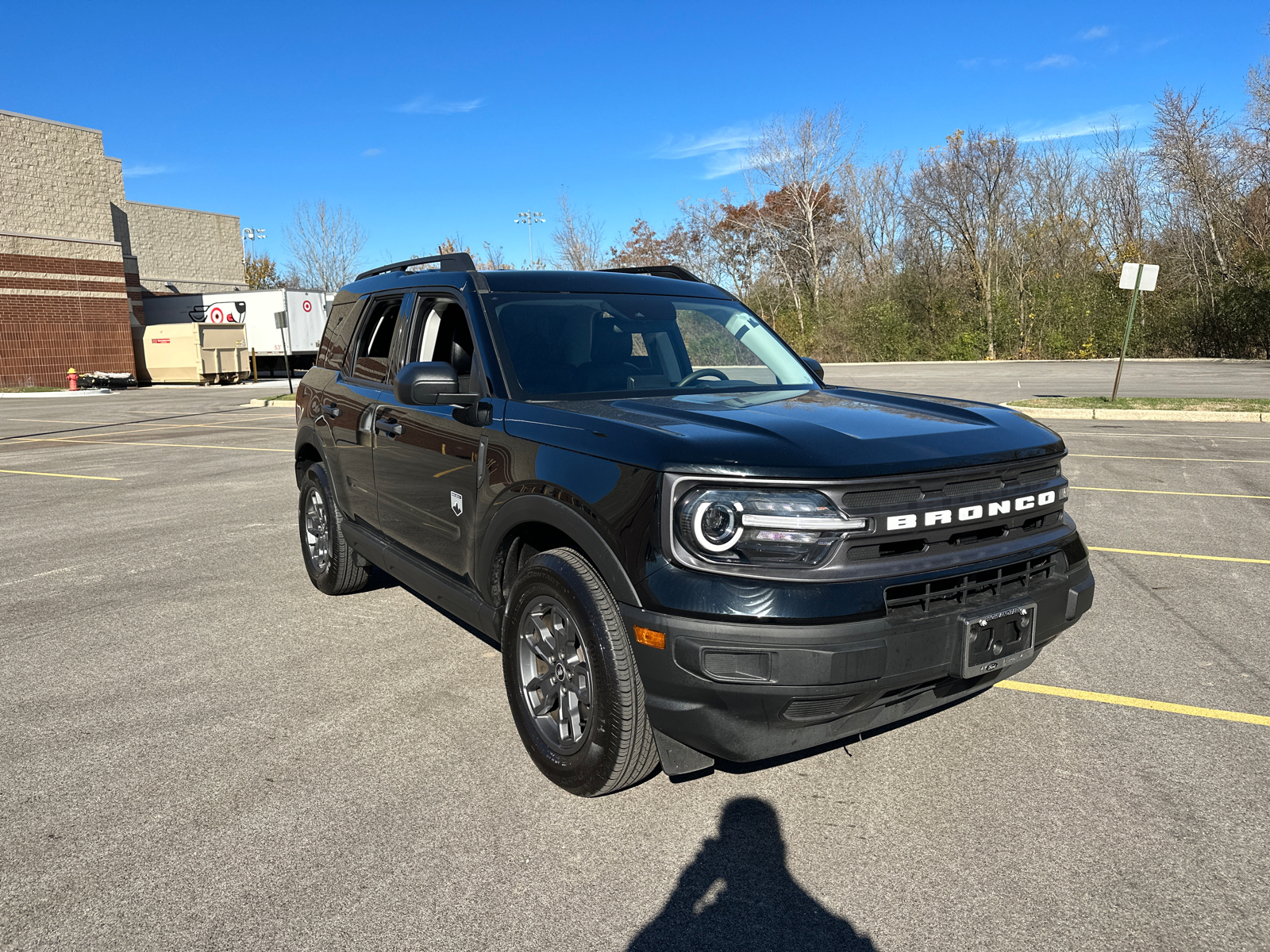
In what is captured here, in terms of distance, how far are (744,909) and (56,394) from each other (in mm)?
37989

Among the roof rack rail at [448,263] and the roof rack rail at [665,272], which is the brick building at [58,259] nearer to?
the roof rack rail at [448,263]

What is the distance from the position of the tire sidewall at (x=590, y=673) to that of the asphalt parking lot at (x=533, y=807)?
129 millimetres

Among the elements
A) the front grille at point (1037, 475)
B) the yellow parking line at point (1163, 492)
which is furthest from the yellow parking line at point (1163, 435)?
the front grille at point (1037, 475)

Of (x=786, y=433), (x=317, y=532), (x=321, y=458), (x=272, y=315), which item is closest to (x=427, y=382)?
(x=786, y=433)

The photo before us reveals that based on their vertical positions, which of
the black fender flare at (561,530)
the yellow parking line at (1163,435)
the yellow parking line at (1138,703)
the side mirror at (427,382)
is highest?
the side mirror at (427,382)

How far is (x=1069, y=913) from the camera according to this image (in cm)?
260

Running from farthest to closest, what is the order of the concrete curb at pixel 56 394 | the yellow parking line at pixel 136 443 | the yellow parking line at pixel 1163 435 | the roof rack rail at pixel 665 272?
the concrete curb at pixel 56 394
the yellow parking line at pixel 136 443
the yellow parking line at pixel 1163 435
the roof rack rail at pixel 665 272

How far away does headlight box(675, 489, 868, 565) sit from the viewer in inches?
109

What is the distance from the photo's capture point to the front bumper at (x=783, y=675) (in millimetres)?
2682

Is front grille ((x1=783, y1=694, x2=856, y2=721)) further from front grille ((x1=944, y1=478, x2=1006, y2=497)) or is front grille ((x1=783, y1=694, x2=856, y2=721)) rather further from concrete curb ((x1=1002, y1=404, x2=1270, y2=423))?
concrete curb ((x1=1002, y1=404, x2=1270, y2=423))

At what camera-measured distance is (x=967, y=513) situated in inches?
118

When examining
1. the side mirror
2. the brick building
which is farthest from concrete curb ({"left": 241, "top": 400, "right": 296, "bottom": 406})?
the side mirror

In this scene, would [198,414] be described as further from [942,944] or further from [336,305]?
[942,944]

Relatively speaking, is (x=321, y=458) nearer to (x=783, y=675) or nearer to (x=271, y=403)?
(x=783, y=675)
